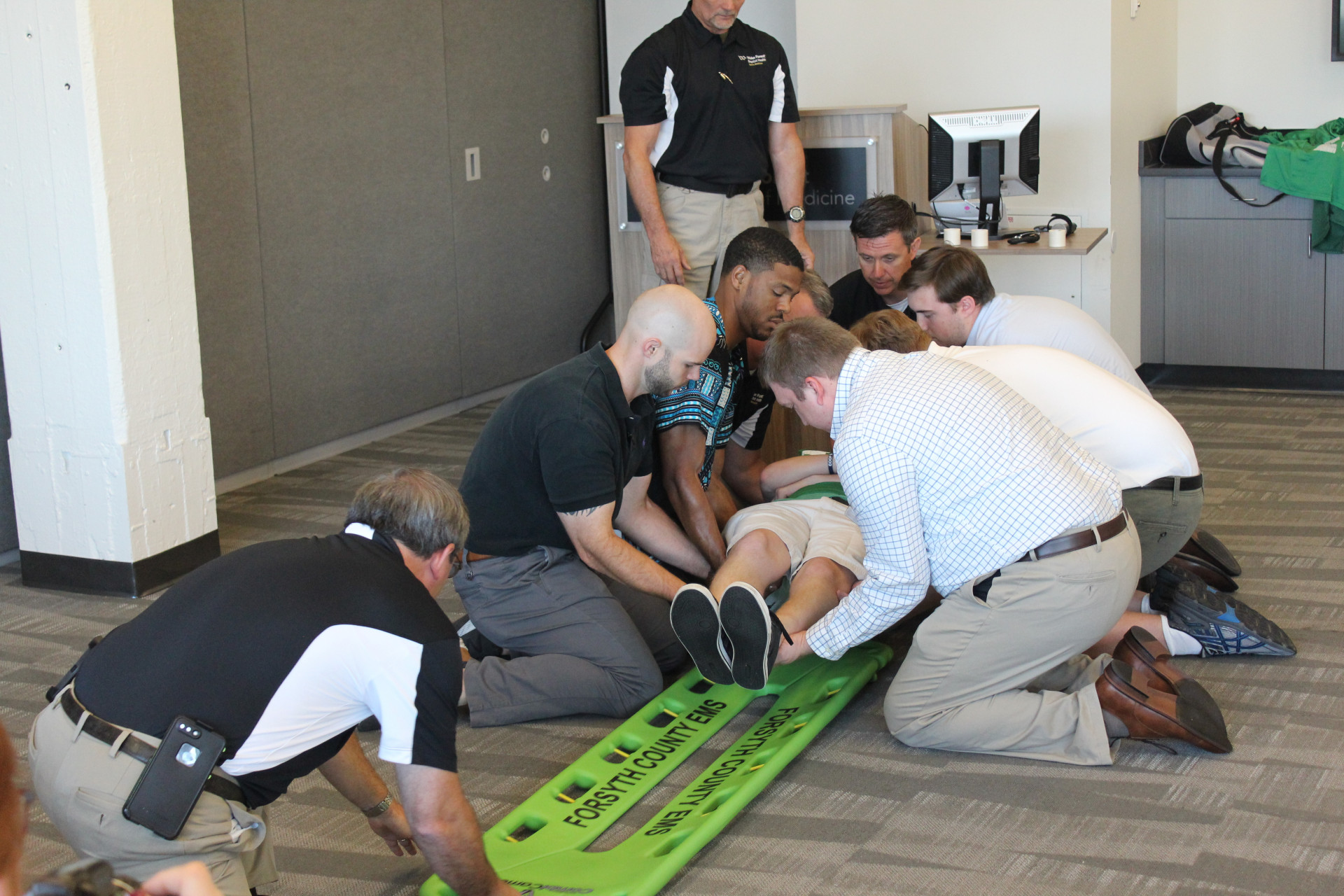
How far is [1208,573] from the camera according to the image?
11.7ft

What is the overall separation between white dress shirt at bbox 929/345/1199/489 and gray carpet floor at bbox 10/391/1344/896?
49 cm

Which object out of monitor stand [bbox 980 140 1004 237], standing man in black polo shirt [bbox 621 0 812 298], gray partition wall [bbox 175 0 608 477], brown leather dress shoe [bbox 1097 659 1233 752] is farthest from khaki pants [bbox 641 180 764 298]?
brown leather dress shoe [bbox 1097 659 1233 752]

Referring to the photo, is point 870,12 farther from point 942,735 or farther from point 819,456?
point 942,735

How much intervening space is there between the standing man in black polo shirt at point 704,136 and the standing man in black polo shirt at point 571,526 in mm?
1546

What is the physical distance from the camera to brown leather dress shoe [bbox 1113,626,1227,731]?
264 centimetres

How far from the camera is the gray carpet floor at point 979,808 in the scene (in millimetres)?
2227

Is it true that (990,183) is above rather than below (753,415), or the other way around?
above

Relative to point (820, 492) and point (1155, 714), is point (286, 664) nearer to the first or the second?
point (1155, 714)

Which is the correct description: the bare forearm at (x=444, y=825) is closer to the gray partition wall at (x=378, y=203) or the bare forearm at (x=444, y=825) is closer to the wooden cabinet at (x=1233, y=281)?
the gray partition wall at (x=378, y=203)

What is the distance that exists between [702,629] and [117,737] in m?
1.29

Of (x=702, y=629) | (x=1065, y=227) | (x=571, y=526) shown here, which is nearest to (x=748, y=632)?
(x=702, y=629)

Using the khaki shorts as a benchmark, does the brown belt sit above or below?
above

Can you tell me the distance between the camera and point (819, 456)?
371 centimetres

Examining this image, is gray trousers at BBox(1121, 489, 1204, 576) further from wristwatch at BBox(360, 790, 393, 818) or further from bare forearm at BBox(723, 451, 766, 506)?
wristwatch at BBox(360, 790, 393, 818)
